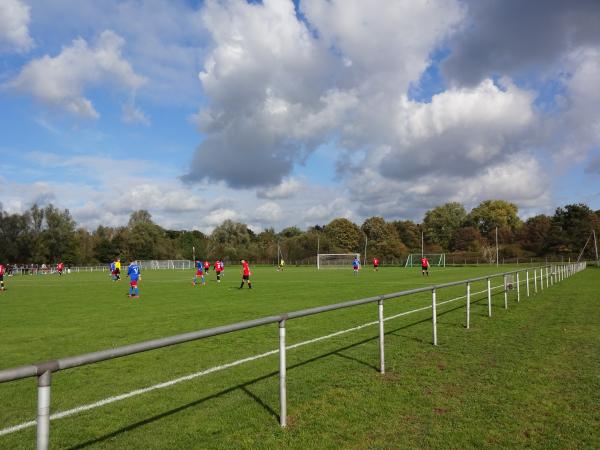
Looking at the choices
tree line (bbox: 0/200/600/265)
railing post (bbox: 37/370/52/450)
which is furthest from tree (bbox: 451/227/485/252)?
railing post (bbox: 37/370/52/450)

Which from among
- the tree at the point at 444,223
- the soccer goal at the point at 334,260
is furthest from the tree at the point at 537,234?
the soccer goal at the point at 334,260

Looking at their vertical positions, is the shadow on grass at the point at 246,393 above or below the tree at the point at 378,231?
below

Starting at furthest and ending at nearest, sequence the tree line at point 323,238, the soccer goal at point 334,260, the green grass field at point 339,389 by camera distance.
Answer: the tree line at point 323,238 → the soccer goal at point 334,260 → the green grass field at point 339,389

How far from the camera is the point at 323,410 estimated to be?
529cm

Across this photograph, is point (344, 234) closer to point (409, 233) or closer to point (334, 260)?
point (409, 233)

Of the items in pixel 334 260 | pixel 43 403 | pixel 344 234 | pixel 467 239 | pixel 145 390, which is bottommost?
pixel 145 390

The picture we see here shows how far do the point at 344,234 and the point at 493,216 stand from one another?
36663mm

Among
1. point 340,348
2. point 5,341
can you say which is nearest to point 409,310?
point 340,348

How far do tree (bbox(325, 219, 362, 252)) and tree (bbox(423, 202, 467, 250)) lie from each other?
18.2m

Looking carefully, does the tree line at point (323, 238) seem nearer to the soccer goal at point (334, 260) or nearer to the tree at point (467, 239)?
the tree at point (467, 239)

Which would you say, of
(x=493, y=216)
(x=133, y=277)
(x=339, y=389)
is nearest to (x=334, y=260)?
(x=493, y=216)

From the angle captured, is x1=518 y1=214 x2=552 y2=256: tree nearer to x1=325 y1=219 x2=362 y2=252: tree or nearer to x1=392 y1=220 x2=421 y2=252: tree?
x1=392 y1=220 x2=421 y2=252: tree

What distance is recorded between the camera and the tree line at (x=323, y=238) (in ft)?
285

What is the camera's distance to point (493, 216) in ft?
390
